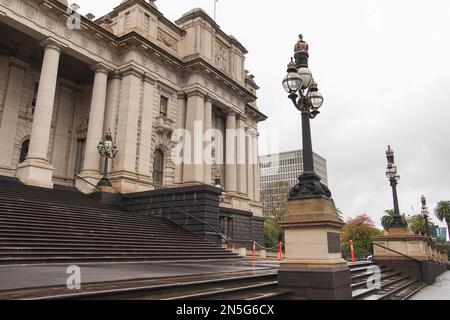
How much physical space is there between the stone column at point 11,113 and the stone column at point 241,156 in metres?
19.6

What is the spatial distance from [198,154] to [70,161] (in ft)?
32.9

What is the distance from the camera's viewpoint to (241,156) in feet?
119

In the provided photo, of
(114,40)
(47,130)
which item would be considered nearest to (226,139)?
(114,40)

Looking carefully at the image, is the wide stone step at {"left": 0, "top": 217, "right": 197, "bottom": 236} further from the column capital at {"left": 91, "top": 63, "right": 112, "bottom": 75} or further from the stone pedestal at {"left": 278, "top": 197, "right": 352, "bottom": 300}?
the column capital at {"left": 91, "top": 63, "right": 112, "bottom": 75}

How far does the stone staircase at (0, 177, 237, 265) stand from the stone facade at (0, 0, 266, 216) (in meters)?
4.62

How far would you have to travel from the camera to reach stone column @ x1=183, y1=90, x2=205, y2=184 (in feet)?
94.7

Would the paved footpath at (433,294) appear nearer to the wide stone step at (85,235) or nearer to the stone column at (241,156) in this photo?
the wide stone step at (85,235)

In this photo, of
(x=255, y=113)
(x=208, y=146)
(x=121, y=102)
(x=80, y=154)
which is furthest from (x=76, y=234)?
(x=255, y=113)

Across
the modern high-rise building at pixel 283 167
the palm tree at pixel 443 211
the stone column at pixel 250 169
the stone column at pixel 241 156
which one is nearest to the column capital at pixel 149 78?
the stone column at pixel 241 156

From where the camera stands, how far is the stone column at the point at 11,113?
23.5 meters

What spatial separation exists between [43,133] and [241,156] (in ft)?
65.5

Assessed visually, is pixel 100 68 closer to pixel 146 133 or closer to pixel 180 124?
pixel 146 133
